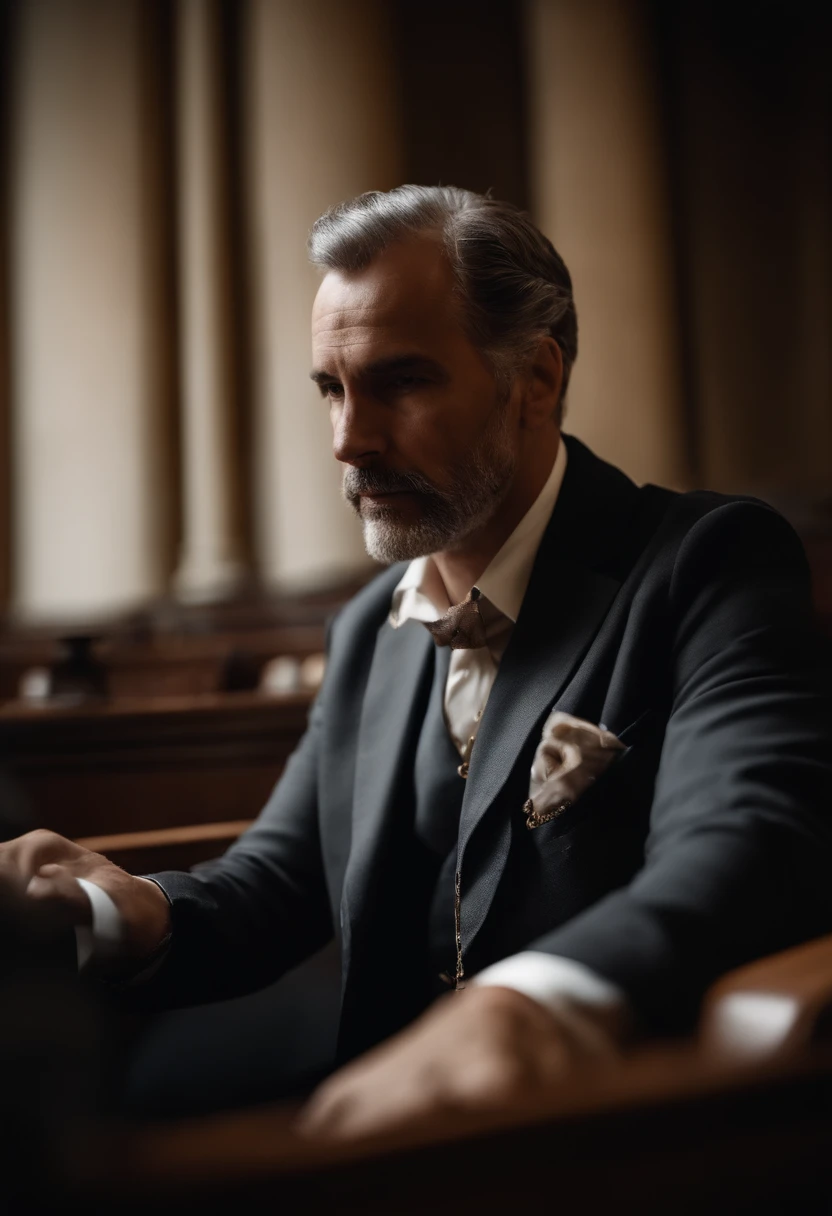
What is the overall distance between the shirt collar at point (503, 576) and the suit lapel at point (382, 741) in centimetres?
5

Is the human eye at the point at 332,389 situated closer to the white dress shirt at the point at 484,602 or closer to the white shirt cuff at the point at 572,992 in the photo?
the white dress shirt at the point at 484,602

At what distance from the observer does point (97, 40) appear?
651 cm

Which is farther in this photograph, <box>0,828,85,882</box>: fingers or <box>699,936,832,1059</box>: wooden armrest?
<box>0,828,85,882</box>: fingers

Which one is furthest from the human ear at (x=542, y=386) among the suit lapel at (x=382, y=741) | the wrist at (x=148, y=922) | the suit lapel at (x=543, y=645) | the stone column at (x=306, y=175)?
the stone column at (x=306, y=175)

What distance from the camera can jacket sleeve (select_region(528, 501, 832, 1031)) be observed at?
2.91 ft

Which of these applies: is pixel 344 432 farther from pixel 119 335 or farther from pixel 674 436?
pixel 119 335

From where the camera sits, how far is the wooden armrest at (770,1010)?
686 millimetres

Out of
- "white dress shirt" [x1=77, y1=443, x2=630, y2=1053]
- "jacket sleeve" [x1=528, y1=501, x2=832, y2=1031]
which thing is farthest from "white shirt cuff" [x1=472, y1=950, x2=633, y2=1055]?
"white dress shirt" [x1=77, y1=443, x2=630, y2=1053]

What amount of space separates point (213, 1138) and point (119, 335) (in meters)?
6.47

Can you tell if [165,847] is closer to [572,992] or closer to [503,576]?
[503,576]

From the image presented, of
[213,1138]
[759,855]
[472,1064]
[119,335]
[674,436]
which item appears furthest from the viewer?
[119,335]

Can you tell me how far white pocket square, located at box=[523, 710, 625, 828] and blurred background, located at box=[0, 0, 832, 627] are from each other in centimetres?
344

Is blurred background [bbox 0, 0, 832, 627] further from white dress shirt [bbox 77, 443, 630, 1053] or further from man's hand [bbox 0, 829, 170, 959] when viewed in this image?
man's hand [bbox 0, 829, 170, 959]

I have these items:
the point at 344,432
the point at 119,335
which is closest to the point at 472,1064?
the point at 344,432
